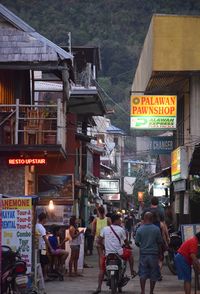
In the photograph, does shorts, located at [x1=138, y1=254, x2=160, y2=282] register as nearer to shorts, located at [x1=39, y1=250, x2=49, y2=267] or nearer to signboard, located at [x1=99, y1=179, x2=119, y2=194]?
shorts, located at [x1=39, y1=250, x2=49, y2=267]

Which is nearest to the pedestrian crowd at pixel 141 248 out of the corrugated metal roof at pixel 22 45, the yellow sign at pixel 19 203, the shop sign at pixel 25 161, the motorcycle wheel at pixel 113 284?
the motorcycle wheel at pixel 113 284

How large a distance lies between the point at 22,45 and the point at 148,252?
9629 millimetres

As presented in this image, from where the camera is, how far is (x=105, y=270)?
15.0 metres

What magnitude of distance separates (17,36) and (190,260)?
36.8 ft

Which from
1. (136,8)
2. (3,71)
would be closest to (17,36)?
(3,71)

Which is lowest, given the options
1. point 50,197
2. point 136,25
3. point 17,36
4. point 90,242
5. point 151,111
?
point 90,242

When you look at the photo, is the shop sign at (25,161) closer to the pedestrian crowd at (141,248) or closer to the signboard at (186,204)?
the pedestrian crowd at (141,248)

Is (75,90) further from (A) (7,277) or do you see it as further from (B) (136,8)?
(B) (136,8)

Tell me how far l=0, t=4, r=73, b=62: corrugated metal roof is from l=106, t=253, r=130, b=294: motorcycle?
811 cm

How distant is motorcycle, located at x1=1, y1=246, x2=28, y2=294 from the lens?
39.4 feet

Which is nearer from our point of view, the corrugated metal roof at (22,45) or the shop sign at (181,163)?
the corrugated metal roof at (22,45)

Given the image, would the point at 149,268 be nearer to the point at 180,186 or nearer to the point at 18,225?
the point at 18,225

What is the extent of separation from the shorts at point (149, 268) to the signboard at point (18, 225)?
206 cm

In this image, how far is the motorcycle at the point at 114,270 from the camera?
47.1 feet
